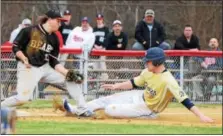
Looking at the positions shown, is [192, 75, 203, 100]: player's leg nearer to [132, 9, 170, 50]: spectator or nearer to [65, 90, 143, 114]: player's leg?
[132, 9, 170, 50]: spectator

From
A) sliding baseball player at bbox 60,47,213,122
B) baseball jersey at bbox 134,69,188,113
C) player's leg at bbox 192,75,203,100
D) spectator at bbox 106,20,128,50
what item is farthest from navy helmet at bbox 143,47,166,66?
spectator at bbox 106,20,128,50

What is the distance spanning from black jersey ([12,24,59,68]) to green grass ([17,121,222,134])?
1230 mm

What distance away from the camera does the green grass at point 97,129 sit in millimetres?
8984

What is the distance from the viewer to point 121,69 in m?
14.6

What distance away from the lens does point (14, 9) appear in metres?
22.5

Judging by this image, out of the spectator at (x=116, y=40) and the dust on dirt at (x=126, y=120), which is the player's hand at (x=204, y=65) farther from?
the dust on dirt at (x=126, y=120)

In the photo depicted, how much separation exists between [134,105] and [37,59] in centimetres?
168

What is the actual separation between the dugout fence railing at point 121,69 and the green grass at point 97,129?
155 inches

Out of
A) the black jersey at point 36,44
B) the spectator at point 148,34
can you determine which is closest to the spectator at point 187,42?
the spectator at point 148,34

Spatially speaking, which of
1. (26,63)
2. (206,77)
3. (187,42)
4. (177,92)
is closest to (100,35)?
(187,42)

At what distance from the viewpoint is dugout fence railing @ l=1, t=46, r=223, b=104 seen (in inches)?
558

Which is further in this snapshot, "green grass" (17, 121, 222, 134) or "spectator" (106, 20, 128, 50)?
"spectator" (106, 20, 128, 50)

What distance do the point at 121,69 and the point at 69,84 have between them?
3.48 metres

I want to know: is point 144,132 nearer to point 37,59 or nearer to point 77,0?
point 37,59
